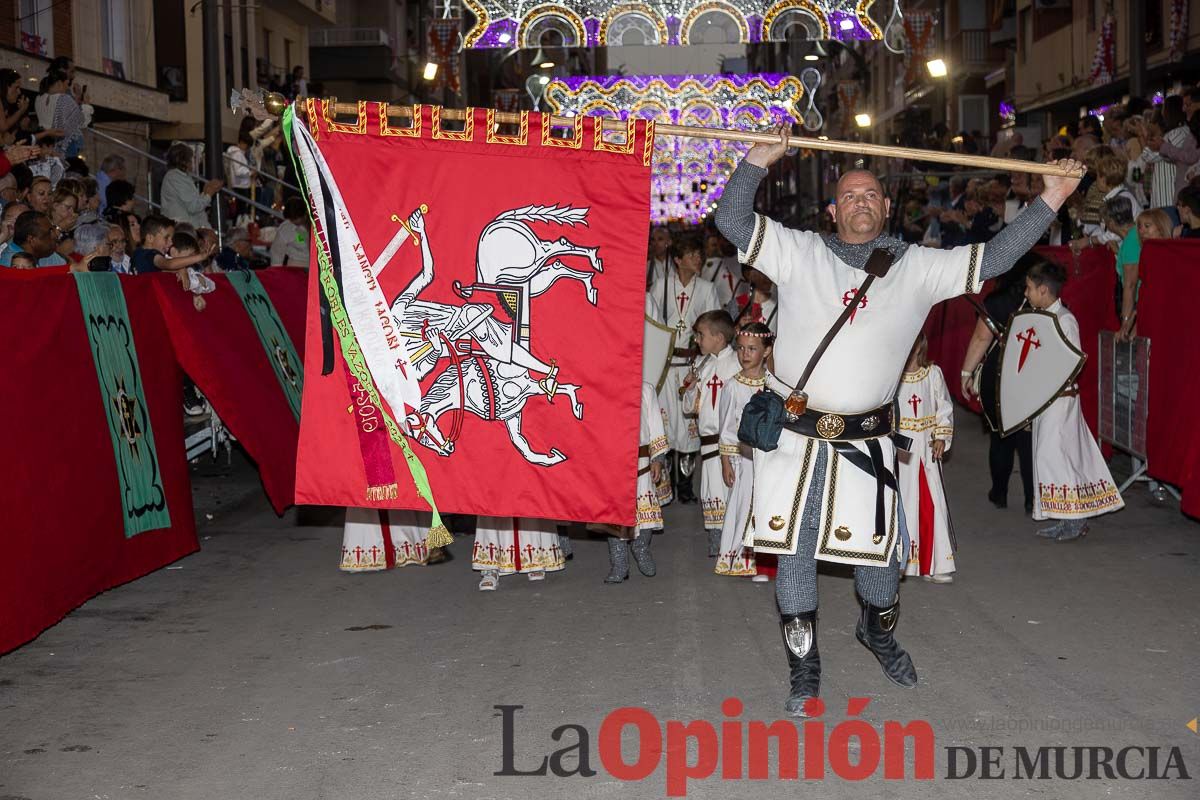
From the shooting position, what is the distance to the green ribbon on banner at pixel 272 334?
11.0 meters

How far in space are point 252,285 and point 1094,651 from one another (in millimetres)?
7216

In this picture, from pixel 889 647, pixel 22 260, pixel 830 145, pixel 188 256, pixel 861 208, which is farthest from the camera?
pixel 188 256

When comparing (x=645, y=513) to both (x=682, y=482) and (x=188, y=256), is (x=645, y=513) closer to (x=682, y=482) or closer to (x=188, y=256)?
(x=682, y=482)

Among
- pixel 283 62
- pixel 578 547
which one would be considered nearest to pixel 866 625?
pixel 578 547

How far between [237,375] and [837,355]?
537 centimetres

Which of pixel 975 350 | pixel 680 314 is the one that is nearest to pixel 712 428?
pixel 975 350

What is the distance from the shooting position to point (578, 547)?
9586 mm

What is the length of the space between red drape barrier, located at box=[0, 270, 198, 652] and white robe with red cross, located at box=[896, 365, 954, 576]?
4.34 metres

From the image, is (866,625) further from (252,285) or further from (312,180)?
(252,285)

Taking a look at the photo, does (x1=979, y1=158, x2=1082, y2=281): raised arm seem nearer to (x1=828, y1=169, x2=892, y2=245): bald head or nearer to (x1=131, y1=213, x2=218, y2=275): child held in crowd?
(x1=828, y1=169, x2=892, y2=245): bald head

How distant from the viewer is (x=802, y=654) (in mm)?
5844

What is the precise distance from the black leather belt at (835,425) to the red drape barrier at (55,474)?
3.66 meters

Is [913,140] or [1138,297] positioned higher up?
[913,140]

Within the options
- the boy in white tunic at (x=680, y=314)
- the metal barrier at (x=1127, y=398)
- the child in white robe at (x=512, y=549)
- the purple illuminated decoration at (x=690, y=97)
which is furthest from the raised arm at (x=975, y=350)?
the purple illuminated decoration at (x=690, y=97)
